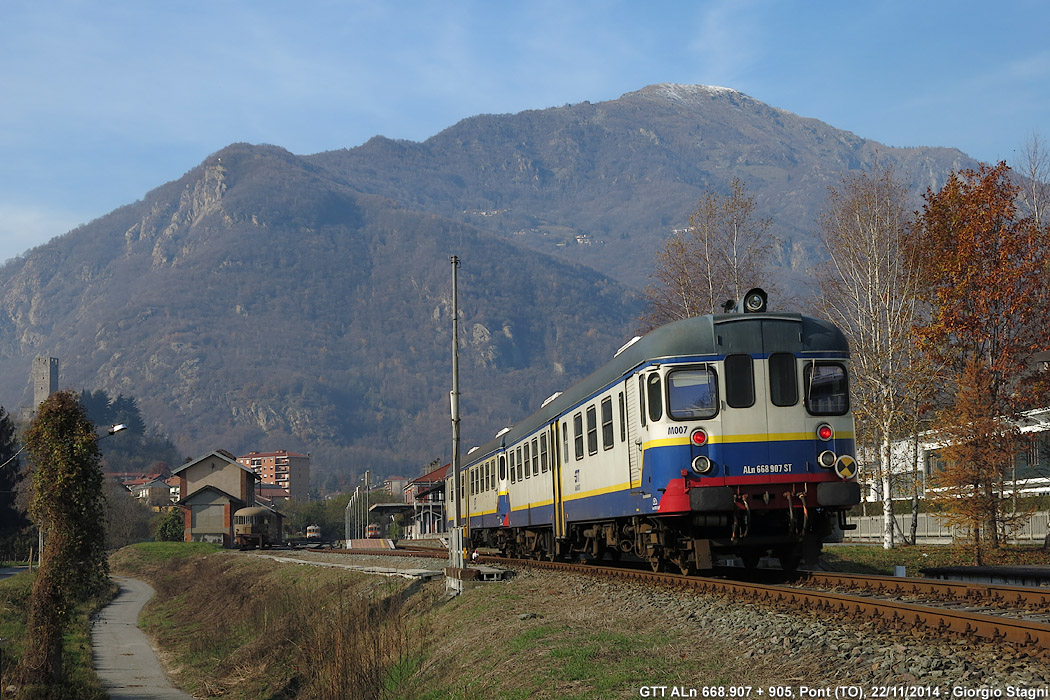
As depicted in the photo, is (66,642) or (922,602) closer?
(922,602)

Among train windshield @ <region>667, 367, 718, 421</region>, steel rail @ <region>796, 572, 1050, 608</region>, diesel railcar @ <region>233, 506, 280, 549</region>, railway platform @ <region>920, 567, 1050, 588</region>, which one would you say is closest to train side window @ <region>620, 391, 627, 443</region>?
train windshield @ <region>667, 367, 718, 421</region>

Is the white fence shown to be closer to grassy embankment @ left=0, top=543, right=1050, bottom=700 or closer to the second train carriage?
grassy embankment @ left=0, top=543, right=1050, bottom=700

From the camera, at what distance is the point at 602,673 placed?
10664 millimetres

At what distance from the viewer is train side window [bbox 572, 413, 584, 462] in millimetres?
21016

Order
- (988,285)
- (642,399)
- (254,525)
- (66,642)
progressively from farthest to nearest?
(254,525)
(66,642)
(988,285)
(642,399)

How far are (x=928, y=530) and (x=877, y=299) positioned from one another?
34.1 feet

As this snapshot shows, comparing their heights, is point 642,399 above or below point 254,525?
above

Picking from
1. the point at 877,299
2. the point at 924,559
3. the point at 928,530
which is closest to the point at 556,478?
the point at 924,559

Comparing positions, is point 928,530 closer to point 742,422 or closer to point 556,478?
point 556,478

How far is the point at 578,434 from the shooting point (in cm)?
2139

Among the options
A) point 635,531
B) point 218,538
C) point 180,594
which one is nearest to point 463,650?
point 635,531

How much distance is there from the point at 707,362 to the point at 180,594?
46.7m

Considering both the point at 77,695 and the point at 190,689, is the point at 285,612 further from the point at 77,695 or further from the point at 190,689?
the point at 77,695

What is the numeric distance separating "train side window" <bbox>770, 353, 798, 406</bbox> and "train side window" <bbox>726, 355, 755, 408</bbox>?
32 centimetres
